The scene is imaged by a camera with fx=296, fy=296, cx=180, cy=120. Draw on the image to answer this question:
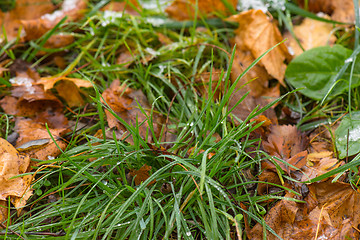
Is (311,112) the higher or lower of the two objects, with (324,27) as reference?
lower

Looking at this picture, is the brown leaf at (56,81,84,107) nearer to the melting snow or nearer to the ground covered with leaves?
the ground covered with leaves

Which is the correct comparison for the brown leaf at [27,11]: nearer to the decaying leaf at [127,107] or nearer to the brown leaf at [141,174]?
the decaying leaf at [127,107]

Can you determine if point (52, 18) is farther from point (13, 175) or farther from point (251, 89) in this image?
point (251, 89)

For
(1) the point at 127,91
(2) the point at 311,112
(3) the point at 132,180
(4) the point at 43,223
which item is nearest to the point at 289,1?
(2) the point at 311,112

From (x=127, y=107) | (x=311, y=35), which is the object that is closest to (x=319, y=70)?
(x=311, y=35)

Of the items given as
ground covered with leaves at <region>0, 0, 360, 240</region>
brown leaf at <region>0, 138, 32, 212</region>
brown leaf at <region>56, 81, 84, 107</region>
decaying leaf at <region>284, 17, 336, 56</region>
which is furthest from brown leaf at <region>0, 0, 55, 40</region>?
decaying leaf at <region>284, 17, 336, 56</region>

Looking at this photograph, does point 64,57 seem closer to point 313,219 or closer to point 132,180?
point 132,180
